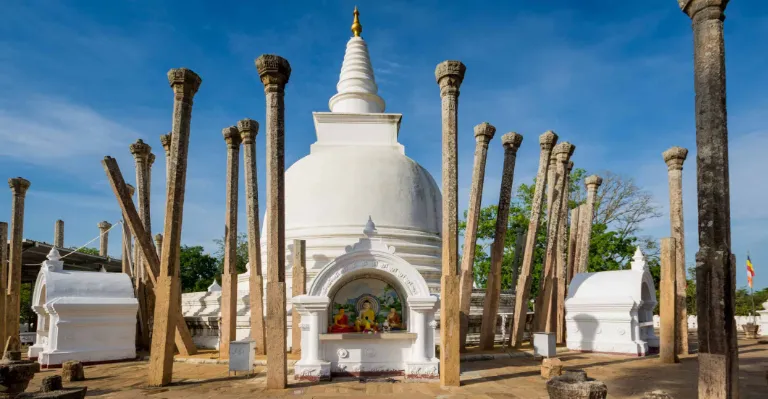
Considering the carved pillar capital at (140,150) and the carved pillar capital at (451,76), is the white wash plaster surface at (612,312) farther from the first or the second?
the carved pillar capital at (140,150)

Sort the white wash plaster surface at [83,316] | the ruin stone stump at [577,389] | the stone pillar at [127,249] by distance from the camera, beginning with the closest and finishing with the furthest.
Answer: the ruin stone stump at [577,389] → the white wash plaster surface at [83,316] → the stone pillar at [127,249]

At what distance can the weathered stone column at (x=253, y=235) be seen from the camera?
13.9 meters

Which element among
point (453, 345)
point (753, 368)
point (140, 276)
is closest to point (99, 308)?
point (140, 276)

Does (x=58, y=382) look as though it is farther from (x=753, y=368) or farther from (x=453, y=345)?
(x=753, y=368)

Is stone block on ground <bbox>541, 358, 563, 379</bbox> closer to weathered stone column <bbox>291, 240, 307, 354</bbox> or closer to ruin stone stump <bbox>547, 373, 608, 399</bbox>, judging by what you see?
ruin stone stump <bbox>547, 373, 608, 399</bbox>

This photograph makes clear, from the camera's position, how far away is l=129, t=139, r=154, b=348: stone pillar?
1588 cm

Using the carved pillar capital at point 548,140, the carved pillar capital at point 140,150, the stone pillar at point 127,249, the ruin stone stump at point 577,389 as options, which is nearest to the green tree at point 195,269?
the stone pillar at point 127,249

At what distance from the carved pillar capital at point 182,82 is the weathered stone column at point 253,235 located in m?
4.57

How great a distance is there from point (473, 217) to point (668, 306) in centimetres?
499

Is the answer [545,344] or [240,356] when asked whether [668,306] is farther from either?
[240,356]

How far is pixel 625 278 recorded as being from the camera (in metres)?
15.8

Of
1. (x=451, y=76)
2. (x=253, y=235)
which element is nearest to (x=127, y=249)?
(x=253, y=235)

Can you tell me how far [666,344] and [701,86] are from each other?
27.9 feet

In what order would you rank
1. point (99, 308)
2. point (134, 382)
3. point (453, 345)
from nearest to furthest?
1. point (453, 345)
2. point (134, 382)
3. point (99, 308)
